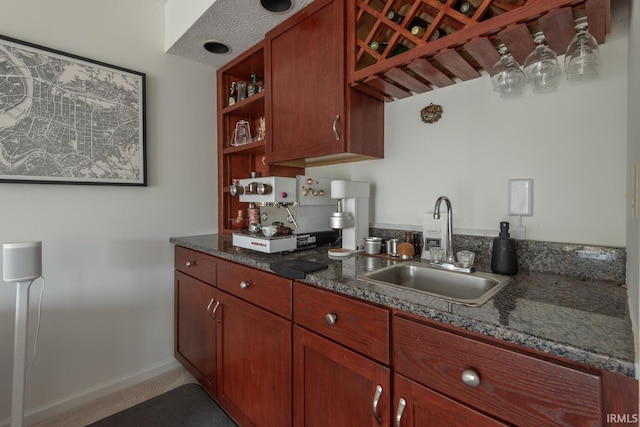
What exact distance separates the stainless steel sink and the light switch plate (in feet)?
0.98

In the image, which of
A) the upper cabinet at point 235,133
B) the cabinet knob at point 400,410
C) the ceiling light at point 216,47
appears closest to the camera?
the cabinet knob at point 400,410

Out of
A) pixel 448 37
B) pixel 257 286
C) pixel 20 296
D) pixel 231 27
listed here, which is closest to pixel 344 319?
pixel 257 286

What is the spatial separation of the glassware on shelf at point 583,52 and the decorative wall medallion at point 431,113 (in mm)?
513

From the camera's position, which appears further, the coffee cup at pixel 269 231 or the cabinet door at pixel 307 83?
the coffee cup at pixel 269 231

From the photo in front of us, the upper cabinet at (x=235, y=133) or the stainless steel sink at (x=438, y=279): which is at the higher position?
the upper cabinet at (x=235, y=133)

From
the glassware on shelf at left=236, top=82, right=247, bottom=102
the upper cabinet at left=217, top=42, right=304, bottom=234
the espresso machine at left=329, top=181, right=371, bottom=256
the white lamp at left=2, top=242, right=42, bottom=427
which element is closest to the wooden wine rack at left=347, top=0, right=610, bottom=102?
the espresso machine at left=329, top=181, right=371, bottom=256

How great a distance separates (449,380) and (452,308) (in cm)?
16

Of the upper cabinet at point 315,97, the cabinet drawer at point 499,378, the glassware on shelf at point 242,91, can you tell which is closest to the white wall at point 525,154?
the upper cabinet at point 315,97

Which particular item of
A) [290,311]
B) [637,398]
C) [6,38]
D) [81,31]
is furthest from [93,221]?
[637,398]

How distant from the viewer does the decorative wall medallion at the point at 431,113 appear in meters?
1.37

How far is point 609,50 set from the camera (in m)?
0.97

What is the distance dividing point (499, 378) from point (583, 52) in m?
0.95

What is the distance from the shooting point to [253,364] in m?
1.26

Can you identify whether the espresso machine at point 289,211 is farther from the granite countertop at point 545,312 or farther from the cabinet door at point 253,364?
the granite countertop at point 545,312
